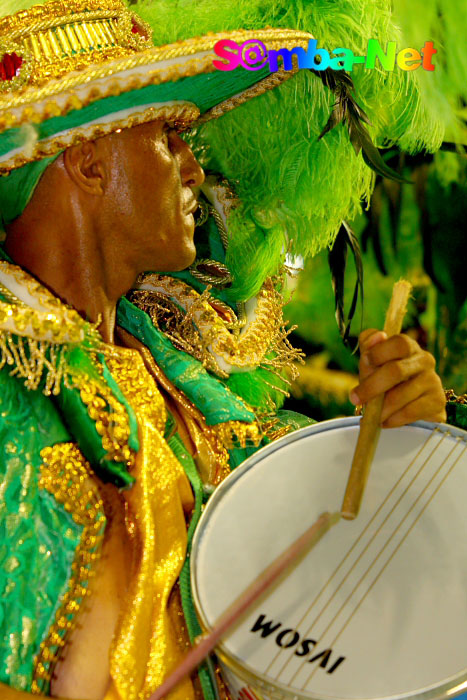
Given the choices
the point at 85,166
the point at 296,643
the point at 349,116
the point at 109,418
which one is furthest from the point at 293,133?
the point at 296,643

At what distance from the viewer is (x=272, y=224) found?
4.35 ft

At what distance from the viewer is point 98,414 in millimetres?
858

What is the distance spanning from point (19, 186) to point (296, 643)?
70 centimetres

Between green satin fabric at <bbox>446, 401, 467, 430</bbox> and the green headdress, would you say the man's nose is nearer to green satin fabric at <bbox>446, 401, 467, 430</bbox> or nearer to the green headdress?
the green headdress

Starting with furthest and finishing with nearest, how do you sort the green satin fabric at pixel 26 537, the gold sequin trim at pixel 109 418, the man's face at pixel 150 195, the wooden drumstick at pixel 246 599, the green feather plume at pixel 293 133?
the green feather plume at pixel 293 133, the man's face at pixel 150 195, the gold sequin trim at pixel 109 418, the green satin fabric at pixel 26 537, the wooden drumstick at pixel 246 599

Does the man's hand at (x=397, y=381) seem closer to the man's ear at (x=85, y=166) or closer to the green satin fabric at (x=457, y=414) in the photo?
the green satin fabric at (x=457, y=414)

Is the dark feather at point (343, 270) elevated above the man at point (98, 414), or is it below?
below

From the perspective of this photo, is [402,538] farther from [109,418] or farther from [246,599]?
[109,418]

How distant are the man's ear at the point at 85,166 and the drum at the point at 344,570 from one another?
46 centimetres

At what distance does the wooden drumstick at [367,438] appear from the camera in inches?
29.0

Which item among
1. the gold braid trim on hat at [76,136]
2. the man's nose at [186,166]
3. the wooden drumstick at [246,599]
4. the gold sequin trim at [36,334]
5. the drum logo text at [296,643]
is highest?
the gold braid trim on hat at [76,136]

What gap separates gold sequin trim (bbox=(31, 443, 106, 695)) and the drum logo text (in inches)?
9.6

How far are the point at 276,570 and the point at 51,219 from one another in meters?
0.59

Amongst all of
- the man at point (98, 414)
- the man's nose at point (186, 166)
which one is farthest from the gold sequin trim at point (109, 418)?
the man's nose at point (186, 166)
